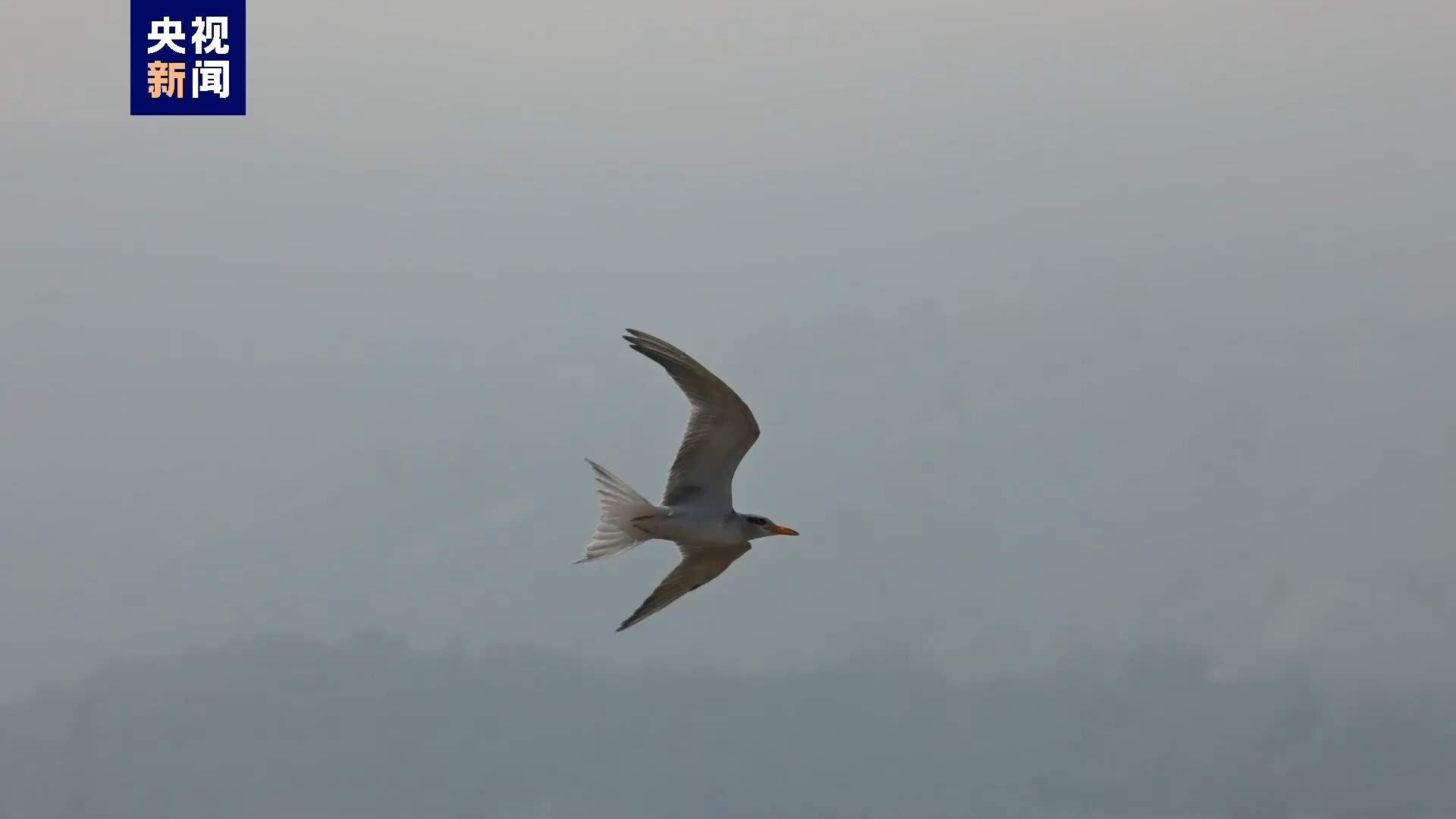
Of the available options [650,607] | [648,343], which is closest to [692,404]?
[648,343]

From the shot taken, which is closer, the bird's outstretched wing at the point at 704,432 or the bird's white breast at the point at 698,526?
the bird's outstretched wing at the point at 704,432

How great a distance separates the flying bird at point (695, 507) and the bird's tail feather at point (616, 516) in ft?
0.04

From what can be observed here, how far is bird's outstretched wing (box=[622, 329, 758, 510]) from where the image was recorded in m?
23.5

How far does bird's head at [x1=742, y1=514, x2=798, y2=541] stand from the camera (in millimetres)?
25703

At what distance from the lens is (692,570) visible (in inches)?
1018

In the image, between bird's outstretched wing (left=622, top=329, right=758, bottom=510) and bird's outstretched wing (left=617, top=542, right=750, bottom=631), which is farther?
bird's outstretched wing (left=617, top=542, right=750, bottom=631)

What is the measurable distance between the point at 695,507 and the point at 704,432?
1.37m

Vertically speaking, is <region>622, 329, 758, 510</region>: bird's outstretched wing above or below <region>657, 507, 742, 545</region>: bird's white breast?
above

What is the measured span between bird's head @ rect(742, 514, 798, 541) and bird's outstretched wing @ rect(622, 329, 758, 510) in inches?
21.8

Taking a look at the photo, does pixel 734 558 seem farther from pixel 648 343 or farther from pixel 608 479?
pixel 648 343

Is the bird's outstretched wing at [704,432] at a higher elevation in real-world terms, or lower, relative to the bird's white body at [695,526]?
higher

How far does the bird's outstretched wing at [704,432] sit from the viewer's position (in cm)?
2347

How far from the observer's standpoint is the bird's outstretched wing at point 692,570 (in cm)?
2567

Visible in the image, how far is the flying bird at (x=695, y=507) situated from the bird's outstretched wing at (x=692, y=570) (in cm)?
1
